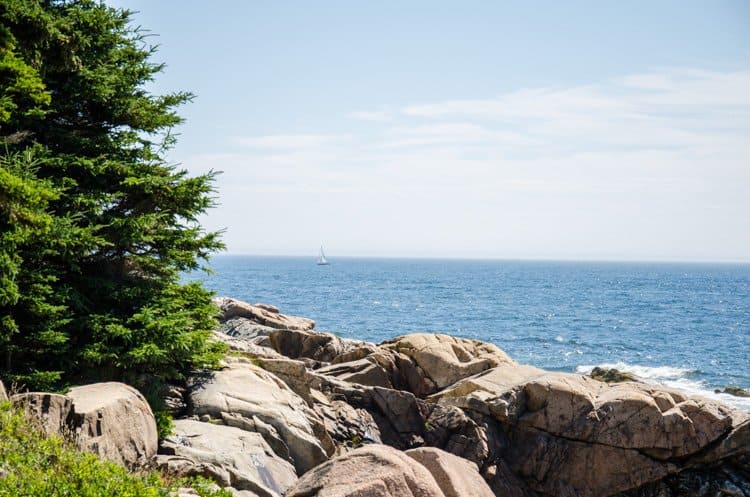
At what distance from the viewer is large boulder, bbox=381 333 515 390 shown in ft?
84.0

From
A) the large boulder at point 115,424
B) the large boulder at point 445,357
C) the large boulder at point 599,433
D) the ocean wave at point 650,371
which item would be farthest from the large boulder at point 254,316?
the ocean wave at point 650,371

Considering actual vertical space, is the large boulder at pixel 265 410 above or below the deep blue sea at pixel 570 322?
above

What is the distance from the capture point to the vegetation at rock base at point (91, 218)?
13.5 meters

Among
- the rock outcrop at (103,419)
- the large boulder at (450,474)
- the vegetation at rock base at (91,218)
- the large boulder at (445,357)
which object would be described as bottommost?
the large boulder at (445,357)

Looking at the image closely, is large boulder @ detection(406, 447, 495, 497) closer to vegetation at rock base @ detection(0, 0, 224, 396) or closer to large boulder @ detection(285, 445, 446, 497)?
large boulder @ detection(285, 445, 446, 497)

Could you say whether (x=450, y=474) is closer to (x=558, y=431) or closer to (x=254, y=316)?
(x=558, y=431)

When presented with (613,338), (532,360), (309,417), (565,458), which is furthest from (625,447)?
(613,338)

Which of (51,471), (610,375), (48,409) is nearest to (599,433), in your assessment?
(48,409)

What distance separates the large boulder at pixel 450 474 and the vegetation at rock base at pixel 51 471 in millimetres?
3229

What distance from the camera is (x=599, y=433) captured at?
770 inches

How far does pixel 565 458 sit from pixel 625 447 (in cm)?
167

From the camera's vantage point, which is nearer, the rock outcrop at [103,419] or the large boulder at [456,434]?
the rock outcrop at [103,419]

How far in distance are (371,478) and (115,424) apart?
189 inches

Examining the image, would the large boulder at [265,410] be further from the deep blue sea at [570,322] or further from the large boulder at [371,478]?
the deep blue sea at [570,322]
